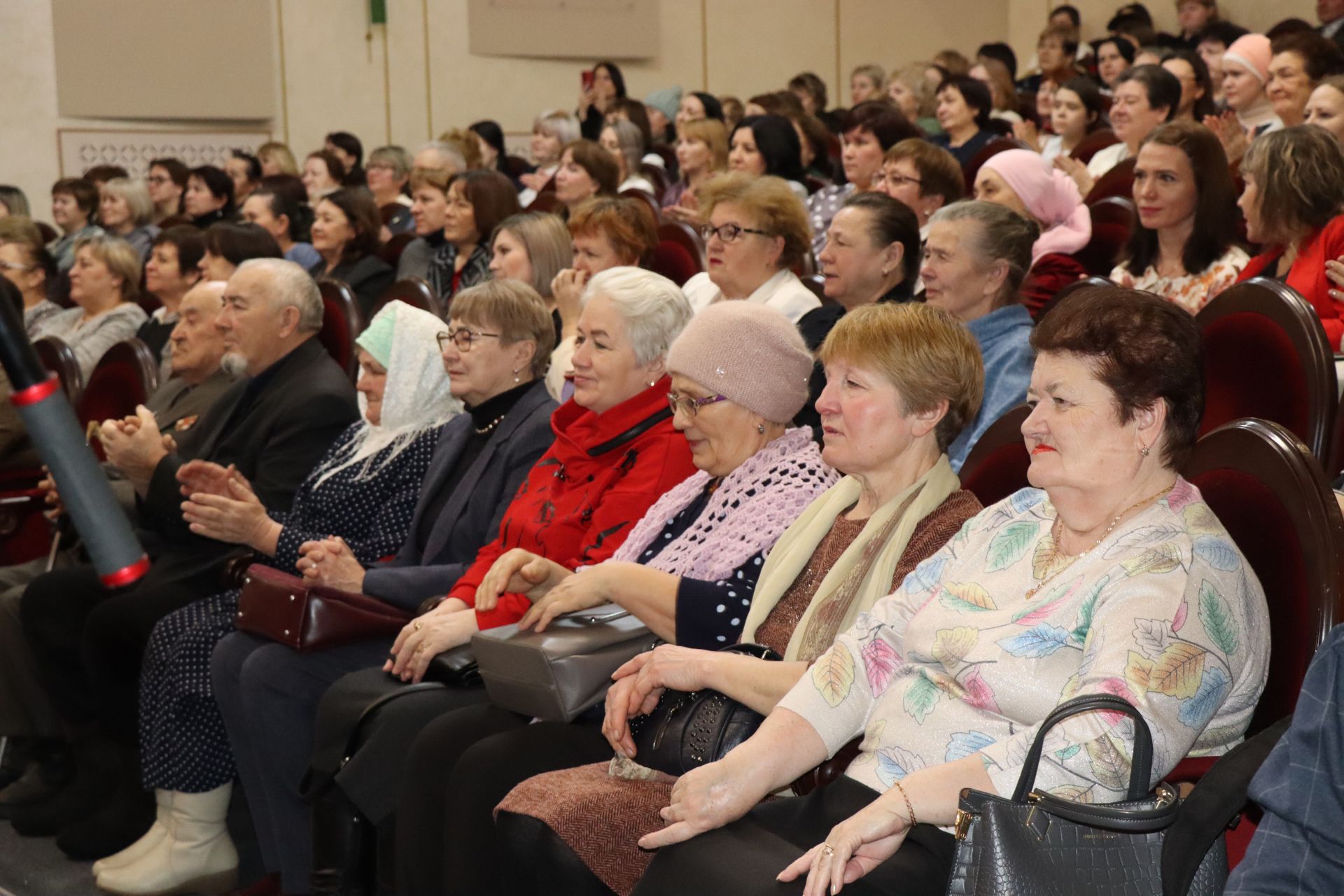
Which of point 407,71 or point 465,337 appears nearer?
point 465,337

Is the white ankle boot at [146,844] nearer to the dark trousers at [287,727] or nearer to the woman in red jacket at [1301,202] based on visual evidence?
the dark trousers at [287,727]

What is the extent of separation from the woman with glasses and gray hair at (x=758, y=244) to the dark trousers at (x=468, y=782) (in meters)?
1.68

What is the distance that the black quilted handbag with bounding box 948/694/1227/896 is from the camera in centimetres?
144

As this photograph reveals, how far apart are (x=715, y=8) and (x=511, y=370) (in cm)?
949

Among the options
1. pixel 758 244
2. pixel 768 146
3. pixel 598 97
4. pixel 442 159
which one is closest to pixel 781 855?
pixel 758 244

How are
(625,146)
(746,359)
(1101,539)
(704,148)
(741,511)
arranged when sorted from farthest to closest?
(625,146) < (704,148) < (746,359) < (741,511) < (1101,539)

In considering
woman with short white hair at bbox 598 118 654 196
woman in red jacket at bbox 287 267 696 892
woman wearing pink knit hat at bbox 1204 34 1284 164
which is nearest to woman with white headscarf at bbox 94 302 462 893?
woman in red jacket at bbox 287 267 696 892

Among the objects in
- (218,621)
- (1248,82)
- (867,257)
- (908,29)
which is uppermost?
(908,29)

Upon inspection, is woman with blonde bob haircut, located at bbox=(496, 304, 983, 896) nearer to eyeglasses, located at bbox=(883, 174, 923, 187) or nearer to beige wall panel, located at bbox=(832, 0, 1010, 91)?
eyeglasses, located at bbox=(883, 174, 923, 187)

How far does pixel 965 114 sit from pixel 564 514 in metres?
4.78

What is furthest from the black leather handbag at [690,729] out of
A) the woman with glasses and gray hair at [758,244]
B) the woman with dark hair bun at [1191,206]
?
the woman with dark hair bun at [1191,206]

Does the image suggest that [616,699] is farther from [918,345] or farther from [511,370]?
[511,370]

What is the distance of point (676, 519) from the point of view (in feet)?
8.64

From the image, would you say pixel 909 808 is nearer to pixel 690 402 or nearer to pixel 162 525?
pixel 690 402
